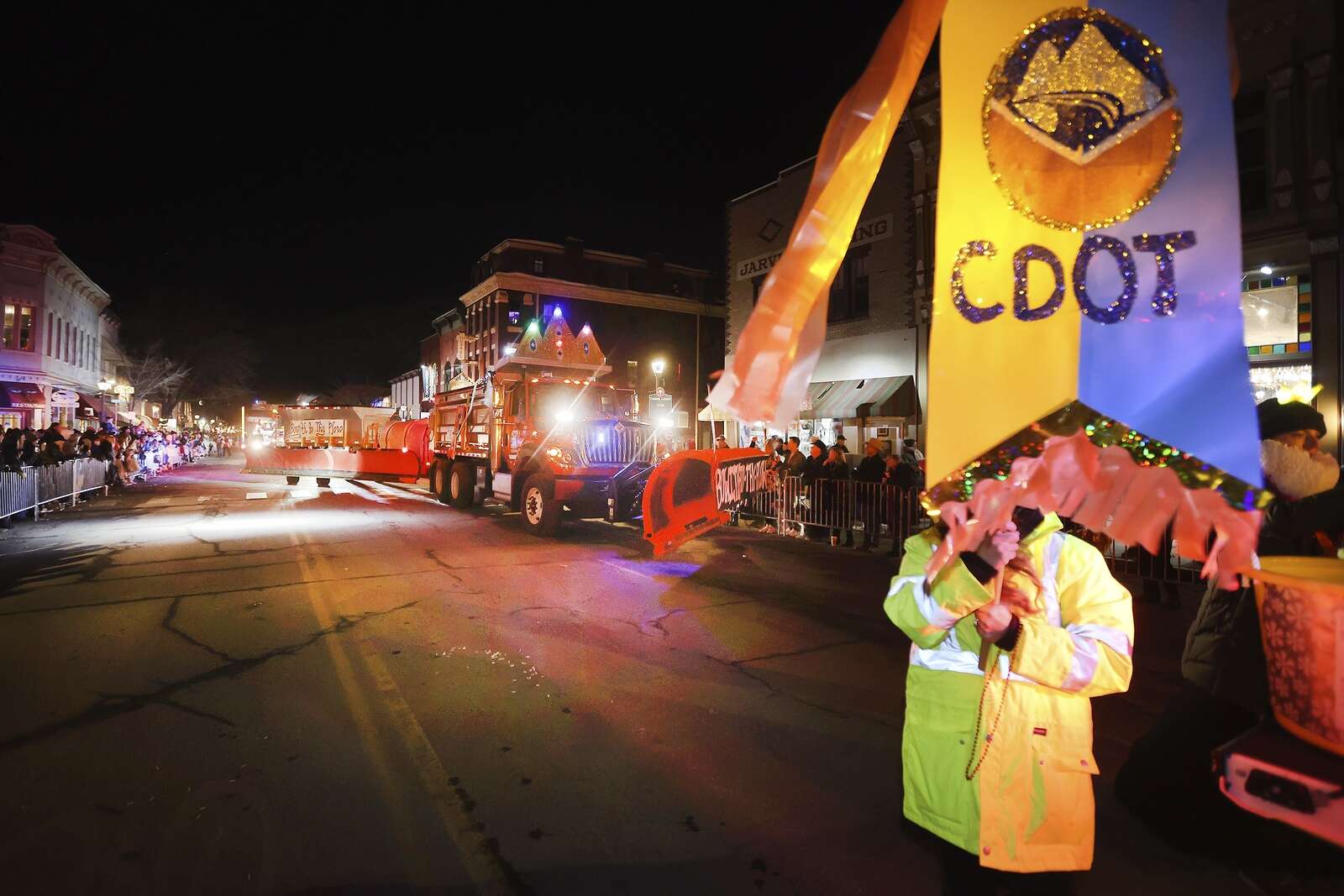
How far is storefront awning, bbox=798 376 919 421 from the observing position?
1828 centimetres

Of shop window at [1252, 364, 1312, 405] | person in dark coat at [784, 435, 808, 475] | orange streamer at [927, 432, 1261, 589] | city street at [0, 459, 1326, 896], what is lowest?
city street at [0, 459, 1326, 896]

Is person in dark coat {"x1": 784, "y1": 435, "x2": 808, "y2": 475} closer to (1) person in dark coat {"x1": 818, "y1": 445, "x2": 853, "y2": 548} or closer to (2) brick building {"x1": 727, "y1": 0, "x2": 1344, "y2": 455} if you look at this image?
(1) person in dark coat {"x1": 818, "y1": 445, "x2": 853, "y2": 548}

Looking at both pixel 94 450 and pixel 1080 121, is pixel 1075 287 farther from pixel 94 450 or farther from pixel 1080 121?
pixel 94 450

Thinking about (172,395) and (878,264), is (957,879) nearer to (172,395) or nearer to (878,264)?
(878,264)

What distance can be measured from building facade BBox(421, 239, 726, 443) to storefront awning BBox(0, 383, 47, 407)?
61.3 ft

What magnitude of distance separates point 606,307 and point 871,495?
35.4 m

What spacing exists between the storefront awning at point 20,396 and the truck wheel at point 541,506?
28578 millimetres

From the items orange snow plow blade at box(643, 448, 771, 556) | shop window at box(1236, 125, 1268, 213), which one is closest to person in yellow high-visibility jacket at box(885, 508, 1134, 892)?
orange snow plow blade at box(643, 448, 771, 556)

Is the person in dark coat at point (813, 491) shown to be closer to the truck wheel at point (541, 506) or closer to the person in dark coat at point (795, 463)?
the person in dark coat at point (795, 463)

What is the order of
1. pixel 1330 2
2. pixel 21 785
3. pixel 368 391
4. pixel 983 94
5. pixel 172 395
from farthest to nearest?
pixel 368 391 → pixel 172 395 → pixel 1330 2 → pixel 21 785 → pixel 983 94

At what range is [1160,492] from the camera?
1.54 m

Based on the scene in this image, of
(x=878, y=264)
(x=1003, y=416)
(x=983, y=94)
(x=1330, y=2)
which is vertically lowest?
(x=1003, y=416)

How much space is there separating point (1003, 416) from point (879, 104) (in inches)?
36.5

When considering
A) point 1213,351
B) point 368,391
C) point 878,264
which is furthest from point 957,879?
point 368,391
